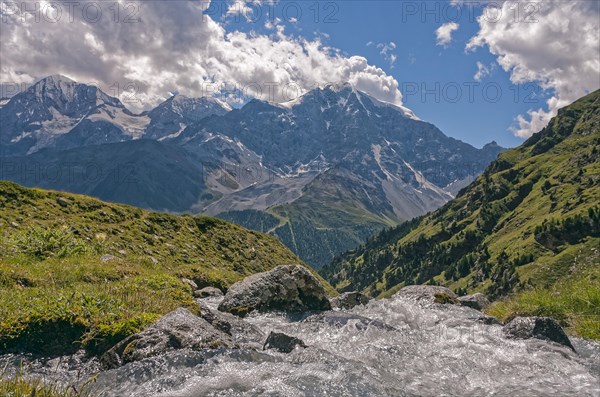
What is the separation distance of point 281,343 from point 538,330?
923cm

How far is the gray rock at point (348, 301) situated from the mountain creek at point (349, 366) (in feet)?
23.9

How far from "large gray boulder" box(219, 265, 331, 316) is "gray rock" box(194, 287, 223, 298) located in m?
2.58

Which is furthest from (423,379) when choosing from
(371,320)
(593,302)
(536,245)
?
(536,245)

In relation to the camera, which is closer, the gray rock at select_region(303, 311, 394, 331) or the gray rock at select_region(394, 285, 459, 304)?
the gray rock at select_region(303, 311, 394, 331)

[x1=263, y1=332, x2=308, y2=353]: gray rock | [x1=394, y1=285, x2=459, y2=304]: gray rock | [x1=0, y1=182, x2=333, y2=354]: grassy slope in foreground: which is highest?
[x1=0, y1=182, x2=333, y2=354]: grassy slope in foreground

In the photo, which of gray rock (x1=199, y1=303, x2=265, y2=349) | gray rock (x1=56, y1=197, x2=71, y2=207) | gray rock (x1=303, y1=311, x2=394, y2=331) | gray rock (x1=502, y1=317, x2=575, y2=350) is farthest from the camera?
gray rock (x1=56, y1=197, x2=71, y2=207)

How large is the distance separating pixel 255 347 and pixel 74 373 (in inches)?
206

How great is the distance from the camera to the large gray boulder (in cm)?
1914

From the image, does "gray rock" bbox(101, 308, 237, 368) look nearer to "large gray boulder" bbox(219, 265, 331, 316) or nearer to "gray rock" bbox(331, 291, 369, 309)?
"large gray boulder" bbox(219, 265, 331, 316)

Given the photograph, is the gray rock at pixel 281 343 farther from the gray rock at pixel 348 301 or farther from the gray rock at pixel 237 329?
the gray rock at pixel 348 301

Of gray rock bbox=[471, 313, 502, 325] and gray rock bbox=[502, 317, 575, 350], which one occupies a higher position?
gray rock bbox=[502, 317, 575, 350]

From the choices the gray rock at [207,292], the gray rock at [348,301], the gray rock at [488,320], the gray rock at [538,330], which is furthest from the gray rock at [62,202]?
the gray rock at [538,330]

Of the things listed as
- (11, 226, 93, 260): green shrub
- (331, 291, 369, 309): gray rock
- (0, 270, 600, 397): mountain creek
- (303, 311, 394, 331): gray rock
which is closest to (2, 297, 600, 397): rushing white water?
(0, 270, 600, 397): mountain creek

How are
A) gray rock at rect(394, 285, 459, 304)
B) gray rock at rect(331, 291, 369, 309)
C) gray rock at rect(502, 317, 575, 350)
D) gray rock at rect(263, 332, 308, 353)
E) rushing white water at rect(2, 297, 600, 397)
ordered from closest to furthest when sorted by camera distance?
rushing white water at rect(2, 297, 600, 397)
gray rock at rect(263, 332, 308, 353)
gray rock at rect(502, 317, 575, 350)
gray rock at rect(331, 291, 369, 309)
gray rock at rect(394, 285, 459, 304)
